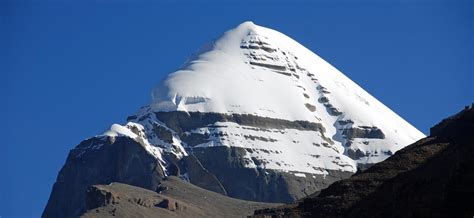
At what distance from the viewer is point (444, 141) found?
150 metres

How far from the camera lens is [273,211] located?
170 m

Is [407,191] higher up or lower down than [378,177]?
lower down

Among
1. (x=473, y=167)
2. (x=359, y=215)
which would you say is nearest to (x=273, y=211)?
(x=359, y=215)

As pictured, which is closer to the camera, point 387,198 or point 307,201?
point 387,198

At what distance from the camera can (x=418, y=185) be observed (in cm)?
11688

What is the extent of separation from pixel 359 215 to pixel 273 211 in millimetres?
43234

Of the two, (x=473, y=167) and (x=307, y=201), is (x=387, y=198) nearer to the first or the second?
(x=473, y=167)

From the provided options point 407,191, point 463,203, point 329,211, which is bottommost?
point 463,203

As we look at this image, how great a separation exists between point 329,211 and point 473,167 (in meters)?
38.8

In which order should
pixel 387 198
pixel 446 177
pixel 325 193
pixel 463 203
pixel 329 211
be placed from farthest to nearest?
1. pixel 325 193
2. pixel 329 211
3. pixel 387 198
4. pixel 446 177
5. pixel 463 203

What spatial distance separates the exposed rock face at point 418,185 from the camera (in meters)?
104

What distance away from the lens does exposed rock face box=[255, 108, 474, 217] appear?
341 ft

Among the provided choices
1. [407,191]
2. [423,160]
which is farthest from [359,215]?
[423,160]

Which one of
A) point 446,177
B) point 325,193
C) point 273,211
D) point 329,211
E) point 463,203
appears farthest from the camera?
point 273,211
